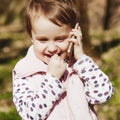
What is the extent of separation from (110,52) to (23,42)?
301cm

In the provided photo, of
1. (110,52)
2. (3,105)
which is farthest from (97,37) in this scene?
(3,105)

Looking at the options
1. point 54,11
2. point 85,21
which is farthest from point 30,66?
point 85,21

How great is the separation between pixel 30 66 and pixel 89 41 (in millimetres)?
3965

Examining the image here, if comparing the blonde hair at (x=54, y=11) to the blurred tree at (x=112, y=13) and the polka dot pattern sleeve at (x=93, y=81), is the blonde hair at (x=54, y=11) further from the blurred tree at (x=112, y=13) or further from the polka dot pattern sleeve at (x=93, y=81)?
the blurred tree at (x=112, y=13)

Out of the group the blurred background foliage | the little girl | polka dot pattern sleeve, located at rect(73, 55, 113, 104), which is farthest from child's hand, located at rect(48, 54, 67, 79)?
the blurred background foliage

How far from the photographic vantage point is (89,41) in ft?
22.6

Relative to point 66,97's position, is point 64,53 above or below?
above

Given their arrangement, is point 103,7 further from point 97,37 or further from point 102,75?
point 102,75

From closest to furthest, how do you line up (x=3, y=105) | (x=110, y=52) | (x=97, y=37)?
(x=3, y=105)
(x=110, y=52)
(x=97, y=37)

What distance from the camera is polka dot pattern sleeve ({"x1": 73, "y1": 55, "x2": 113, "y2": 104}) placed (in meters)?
2.96

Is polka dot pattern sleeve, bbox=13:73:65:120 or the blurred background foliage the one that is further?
the blurred background foliage

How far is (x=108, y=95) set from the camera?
9.80ft

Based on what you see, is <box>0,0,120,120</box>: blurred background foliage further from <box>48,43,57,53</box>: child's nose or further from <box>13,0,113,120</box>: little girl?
<box>48,43,57,53</box>: child's nose

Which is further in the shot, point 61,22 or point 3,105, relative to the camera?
point 3,105
